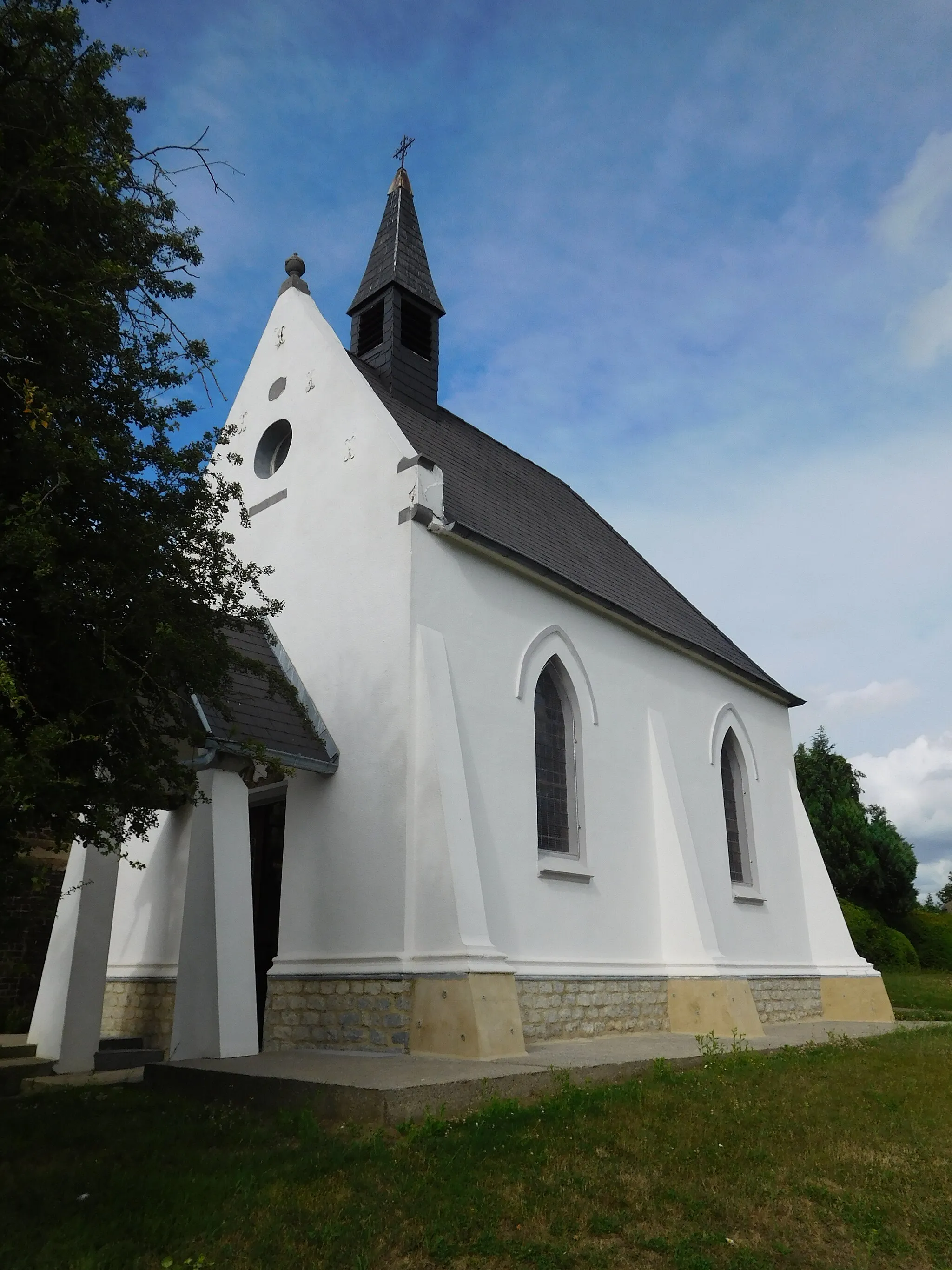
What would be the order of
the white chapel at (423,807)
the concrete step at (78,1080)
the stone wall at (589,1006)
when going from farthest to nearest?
the stone wall at (589,1006) < the white chapel at (423,807) < the concrete step at (78,1080)

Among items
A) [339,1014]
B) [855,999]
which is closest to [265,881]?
[339,1014]

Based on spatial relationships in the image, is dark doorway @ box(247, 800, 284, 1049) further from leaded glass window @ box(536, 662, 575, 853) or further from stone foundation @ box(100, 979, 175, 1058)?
leaded glass window @ box(536, 662, 575, 853)

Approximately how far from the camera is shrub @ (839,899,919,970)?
94.5 ft

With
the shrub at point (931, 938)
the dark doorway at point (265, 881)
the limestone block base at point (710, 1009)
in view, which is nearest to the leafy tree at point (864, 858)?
the shrub at point (931, 938)

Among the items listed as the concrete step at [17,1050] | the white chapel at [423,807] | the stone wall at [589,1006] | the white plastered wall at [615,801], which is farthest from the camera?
the white plastered wall at [615,801]

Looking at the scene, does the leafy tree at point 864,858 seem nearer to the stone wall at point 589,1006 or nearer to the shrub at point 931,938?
the shrub at point 931,938

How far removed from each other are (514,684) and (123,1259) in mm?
8240

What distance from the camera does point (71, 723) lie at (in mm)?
5457

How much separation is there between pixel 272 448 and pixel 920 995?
59.8 feet

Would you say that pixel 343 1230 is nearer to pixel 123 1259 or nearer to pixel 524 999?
pixel 123 1259

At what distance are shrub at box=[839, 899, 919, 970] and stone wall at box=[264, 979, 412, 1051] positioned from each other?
23.0 m

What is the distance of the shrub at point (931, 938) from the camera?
30469mm

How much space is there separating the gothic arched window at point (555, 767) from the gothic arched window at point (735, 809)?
444 cm

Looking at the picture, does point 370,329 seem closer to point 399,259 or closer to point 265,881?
point 399,259
